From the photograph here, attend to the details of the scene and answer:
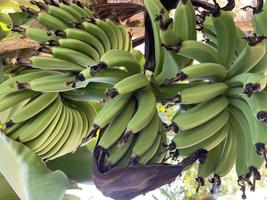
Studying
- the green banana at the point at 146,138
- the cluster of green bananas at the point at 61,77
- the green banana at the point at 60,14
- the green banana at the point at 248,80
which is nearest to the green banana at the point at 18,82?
the cluster of green bananas at the point at 61,77

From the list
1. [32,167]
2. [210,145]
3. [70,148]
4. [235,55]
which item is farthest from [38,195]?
[235,55]

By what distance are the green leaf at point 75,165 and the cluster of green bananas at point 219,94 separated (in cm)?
30

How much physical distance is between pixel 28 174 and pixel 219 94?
32 cm

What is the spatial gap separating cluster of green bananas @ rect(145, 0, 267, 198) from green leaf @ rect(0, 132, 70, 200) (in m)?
0.20

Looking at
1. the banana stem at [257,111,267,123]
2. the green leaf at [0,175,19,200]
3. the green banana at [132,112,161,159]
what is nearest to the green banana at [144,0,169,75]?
the green banana at [132,112,161,159]

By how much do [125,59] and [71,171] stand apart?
34 cm

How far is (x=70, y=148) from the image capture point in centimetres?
86

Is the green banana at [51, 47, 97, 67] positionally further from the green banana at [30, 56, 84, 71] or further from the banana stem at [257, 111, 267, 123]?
the banana stem at [257, 111, 267, 123]

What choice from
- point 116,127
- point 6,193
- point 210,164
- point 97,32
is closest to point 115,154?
point 116,127

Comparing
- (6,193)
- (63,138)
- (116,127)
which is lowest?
(6,193)

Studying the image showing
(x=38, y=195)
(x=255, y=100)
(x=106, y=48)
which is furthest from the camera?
(x=106, y=48)

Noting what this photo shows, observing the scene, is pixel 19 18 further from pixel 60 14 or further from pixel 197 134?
pixel 197 134

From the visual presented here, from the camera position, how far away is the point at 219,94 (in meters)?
0.66

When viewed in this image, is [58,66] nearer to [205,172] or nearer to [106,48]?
[106,48]
